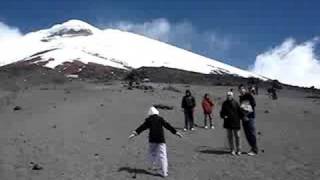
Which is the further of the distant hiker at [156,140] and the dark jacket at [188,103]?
the dark jacket at [188,103]

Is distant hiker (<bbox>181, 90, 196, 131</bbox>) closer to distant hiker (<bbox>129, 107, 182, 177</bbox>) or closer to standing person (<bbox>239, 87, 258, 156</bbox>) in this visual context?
standing person (<bbox>239, 87, 258, 156</bbox>)

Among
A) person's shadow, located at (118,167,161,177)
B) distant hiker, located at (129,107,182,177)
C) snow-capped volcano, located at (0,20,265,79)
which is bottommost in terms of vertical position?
person's shadow, located at (118,167,161,177)

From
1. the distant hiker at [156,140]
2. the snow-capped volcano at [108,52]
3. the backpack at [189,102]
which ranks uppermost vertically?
the snow-capped volcano at [108,52]

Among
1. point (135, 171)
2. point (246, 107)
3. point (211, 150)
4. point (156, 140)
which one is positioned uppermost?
point (246, 107)

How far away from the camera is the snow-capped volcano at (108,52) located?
139125 mm

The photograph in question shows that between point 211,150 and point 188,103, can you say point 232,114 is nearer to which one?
point 211,150

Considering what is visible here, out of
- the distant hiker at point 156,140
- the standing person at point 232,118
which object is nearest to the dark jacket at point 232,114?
the standing person at point 232,118

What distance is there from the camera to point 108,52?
513 feet

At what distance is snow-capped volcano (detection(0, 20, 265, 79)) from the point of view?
139125mm

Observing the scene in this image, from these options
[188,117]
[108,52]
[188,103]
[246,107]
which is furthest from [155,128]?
[108,52]

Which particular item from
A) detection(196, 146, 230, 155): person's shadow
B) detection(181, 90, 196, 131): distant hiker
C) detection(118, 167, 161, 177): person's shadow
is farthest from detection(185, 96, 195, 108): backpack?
detection(118, 167, 161, 177): person's shadow

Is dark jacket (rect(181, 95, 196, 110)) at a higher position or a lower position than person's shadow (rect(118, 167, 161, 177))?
higher

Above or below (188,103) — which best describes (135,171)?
below

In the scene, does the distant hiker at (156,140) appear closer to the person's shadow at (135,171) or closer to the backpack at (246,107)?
the person's shadow at (135,171)
